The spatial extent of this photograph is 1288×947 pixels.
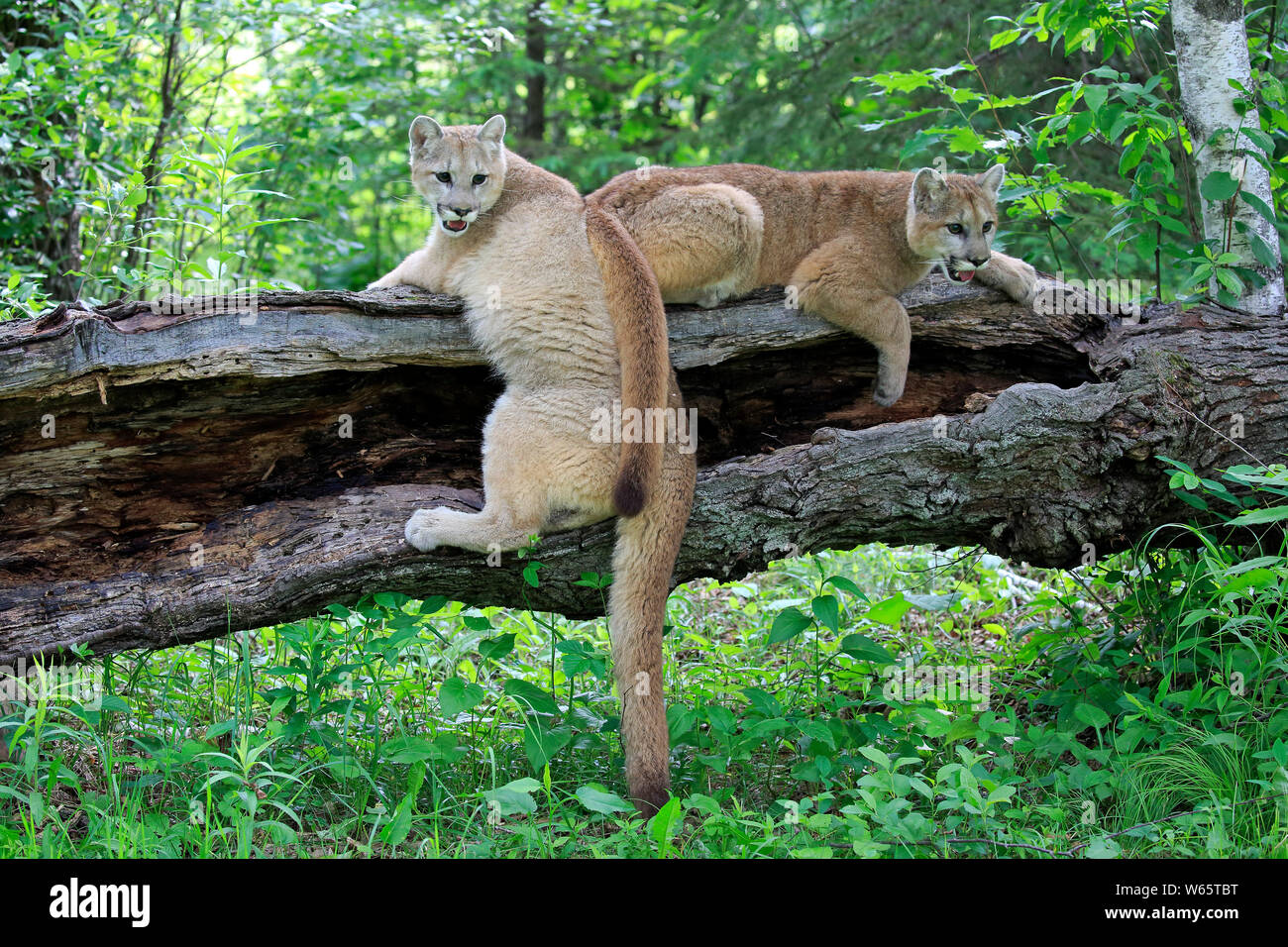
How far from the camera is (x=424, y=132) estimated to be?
18.8 feet

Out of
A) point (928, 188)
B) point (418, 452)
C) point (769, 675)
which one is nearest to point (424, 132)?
point (418, 452)

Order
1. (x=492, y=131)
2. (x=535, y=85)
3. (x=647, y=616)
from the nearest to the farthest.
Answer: (x=647, y=616) < (x=492, y=131) < (x=535, y=85)

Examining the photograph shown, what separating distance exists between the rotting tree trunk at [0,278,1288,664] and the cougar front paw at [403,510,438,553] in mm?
99

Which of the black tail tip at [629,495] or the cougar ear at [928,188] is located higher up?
the cougar ear at [928,188]

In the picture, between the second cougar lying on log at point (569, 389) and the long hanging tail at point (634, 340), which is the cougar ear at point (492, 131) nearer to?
the second cougar lying on log at point (569, 389)

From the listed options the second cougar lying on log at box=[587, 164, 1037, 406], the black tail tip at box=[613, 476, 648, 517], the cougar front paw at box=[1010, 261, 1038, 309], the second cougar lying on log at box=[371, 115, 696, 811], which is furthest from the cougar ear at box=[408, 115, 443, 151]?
the cougar front paw at box=[1010, 261, 1038, 309]

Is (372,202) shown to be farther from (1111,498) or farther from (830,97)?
(1111,498)

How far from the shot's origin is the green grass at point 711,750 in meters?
4.06

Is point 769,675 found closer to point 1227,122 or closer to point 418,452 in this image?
point 418,452

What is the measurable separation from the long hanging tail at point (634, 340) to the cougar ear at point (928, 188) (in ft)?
5.74

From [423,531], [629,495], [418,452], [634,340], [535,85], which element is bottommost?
[423,531]

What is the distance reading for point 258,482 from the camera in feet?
16.9

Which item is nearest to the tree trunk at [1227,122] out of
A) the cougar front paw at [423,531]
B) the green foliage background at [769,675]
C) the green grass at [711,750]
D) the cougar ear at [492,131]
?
the green foliage background at [769,675]

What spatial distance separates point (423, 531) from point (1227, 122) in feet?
16.0
